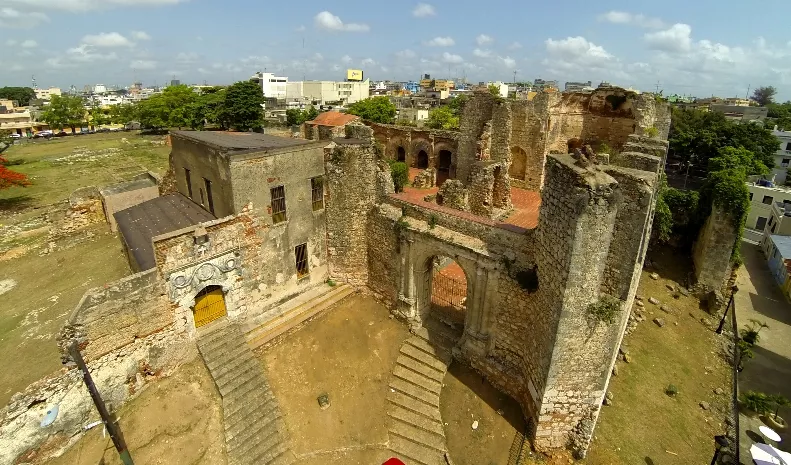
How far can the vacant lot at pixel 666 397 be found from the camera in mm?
→ 11234

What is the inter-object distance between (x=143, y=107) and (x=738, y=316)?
248ft

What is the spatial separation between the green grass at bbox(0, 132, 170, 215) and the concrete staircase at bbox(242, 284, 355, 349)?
25161 mm

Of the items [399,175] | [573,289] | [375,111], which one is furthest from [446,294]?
[375,111]

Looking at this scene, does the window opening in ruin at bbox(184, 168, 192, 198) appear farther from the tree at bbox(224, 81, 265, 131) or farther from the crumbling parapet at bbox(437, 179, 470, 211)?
the tree at bbox(224, 81, 265, 131)

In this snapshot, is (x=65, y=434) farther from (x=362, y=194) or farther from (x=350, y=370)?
(x=362, y=194)

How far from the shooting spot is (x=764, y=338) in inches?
695

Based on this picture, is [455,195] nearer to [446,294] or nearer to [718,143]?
[446,294]

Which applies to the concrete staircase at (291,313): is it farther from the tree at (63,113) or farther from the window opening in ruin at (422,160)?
the tree at (63,113)

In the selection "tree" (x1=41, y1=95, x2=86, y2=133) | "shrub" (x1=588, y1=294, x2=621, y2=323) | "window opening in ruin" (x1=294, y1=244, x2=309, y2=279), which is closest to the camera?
"shrub" (x1=588, y1=294, x2=621, y2=323)

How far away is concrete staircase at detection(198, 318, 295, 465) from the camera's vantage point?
10328 mm

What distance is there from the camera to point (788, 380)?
1516cm

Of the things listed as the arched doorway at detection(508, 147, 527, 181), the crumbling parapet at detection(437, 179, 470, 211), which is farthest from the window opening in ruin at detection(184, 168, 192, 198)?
the arched doorway at detection(508, 147, 527, 181)

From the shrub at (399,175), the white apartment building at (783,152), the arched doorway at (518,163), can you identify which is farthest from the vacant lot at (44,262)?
the white apartment building at (783,152)

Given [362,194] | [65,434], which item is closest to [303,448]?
[65,434]
